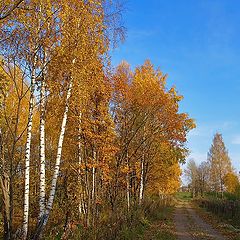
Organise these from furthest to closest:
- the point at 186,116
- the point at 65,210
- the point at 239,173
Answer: the point at 239,173
the point at 186,116
the point at 65,210

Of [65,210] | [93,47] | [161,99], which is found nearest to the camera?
[93,47]

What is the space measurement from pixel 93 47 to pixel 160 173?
16.7 meters

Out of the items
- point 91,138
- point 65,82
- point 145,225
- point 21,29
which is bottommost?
point 145,225

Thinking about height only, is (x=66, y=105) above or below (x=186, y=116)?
below

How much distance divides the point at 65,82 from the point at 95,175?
13.7 feet

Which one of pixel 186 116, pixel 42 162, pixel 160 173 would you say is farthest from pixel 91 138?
pixel 160 173

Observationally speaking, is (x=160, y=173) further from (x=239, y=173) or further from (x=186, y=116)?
(x=239, y=173)

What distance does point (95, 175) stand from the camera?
12.3m

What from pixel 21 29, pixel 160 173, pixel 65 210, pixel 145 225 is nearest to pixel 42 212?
pixel 21 29

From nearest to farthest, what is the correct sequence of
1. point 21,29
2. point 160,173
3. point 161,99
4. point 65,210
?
point 21,29 → point 65,210 → point 161,99 → point 160,173

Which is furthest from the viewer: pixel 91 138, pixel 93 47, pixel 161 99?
pixel 161 99

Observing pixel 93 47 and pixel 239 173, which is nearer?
pixel 93 47

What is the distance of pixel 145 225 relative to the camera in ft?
51.3

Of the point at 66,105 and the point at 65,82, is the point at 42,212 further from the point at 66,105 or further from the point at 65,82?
the point at 65,82
